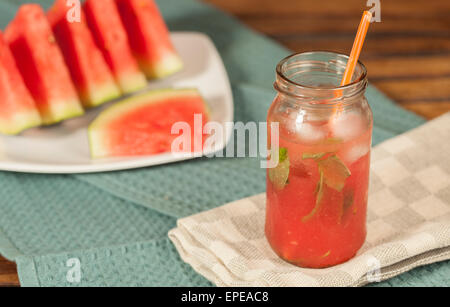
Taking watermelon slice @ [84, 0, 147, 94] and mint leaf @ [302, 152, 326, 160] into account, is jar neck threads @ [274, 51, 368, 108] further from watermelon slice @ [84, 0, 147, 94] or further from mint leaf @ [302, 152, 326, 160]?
watermelon slice @ [84, 0, 147, 94]

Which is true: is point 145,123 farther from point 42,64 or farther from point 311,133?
point 311,133

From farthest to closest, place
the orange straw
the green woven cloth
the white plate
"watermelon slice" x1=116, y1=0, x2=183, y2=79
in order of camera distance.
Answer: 1. "watermelon slice" x1=116, y1=0, x2=183, y2=79
2. the white plate
3. the green woven cloth
4. the orange straw

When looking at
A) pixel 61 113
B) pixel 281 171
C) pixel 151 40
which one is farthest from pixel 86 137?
pixel 281 171

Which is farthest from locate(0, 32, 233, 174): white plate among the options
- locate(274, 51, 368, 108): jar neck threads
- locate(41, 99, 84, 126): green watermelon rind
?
locate(274, 51, 368, 108): jar neck threads

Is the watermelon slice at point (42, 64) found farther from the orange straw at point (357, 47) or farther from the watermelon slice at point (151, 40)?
the orange straw at point (357, 47)

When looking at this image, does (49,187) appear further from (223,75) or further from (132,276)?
(223,75)

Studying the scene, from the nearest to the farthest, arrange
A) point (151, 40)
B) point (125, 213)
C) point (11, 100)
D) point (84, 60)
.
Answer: point (125, 213) → point (11, 100) → point (84, 60) → point (151, 40)
